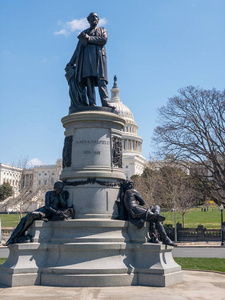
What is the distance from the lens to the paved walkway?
796 centimetres

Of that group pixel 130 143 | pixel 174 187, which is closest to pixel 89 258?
pixel 174 187

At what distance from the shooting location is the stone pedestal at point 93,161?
10414mm

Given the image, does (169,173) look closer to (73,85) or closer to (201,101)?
(201,101)

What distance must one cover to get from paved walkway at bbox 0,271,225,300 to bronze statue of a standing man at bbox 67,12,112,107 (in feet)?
17.8

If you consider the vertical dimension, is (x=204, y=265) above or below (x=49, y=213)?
below

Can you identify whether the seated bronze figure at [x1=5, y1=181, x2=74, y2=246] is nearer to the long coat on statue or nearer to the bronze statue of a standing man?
the bronze statue of a standing man

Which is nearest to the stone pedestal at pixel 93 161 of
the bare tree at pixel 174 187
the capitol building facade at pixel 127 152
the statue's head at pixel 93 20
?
the statue's head at pixel 93 20

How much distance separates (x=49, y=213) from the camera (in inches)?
401

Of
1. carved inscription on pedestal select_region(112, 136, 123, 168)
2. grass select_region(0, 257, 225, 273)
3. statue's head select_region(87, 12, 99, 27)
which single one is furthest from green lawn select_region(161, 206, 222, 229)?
statue's head select_region(87, 12, 99, 27)

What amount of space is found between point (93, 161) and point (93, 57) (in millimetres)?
3289

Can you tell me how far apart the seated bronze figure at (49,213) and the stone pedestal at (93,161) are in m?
0.27

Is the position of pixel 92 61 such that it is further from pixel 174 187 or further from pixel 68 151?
pixel 174 187

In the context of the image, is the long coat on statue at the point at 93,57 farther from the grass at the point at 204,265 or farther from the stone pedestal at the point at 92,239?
the grass at the point at 204,265

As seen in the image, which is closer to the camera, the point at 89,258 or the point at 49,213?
the point at 89,258
